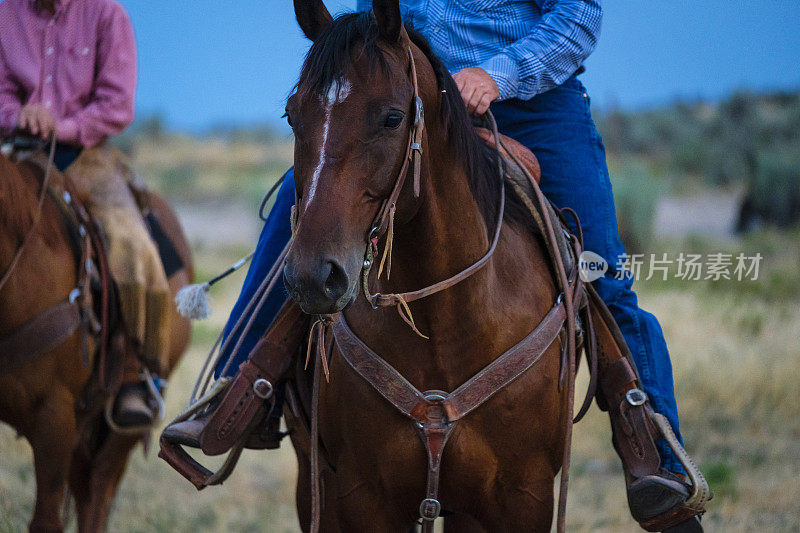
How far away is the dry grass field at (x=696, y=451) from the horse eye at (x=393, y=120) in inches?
153

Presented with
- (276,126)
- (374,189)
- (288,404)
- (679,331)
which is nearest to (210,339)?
(679,331)

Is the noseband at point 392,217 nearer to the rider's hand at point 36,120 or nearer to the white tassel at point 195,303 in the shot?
the white tassel at point 195,303

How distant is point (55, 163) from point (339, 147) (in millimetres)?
3525

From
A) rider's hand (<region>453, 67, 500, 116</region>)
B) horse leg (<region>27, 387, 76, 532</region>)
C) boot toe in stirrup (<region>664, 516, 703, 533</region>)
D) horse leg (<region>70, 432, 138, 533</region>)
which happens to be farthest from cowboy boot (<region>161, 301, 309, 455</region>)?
horse leg (<region>70, 432, 138, 533</region>)

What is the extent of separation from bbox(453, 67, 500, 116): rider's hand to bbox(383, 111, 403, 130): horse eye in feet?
2.49

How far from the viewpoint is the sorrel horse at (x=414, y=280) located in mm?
2062

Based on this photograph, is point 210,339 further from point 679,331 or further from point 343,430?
point 343,430

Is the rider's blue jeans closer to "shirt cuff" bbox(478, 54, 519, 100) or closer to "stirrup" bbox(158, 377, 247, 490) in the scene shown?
"stirrup" bbox(158, 377, 247, 490)

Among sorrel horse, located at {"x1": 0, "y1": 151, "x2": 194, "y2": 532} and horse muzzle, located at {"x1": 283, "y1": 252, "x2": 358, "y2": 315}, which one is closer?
horse muzzle, located at {"x1": 283, "y1": 252, "x2": 358, "y2": 315}

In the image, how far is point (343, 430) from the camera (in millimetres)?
2709

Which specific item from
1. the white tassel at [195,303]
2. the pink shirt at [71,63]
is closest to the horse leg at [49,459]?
the white tassel at [195,303]

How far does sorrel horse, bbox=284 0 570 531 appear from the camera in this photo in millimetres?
2062

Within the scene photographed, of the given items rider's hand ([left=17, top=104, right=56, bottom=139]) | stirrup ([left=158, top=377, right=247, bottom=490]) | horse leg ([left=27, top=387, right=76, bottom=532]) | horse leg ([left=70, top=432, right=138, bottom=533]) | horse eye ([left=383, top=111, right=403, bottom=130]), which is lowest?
horse leg ([left=70, top=432, right=138, bottom=533])

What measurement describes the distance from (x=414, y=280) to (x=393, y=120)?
56cm
